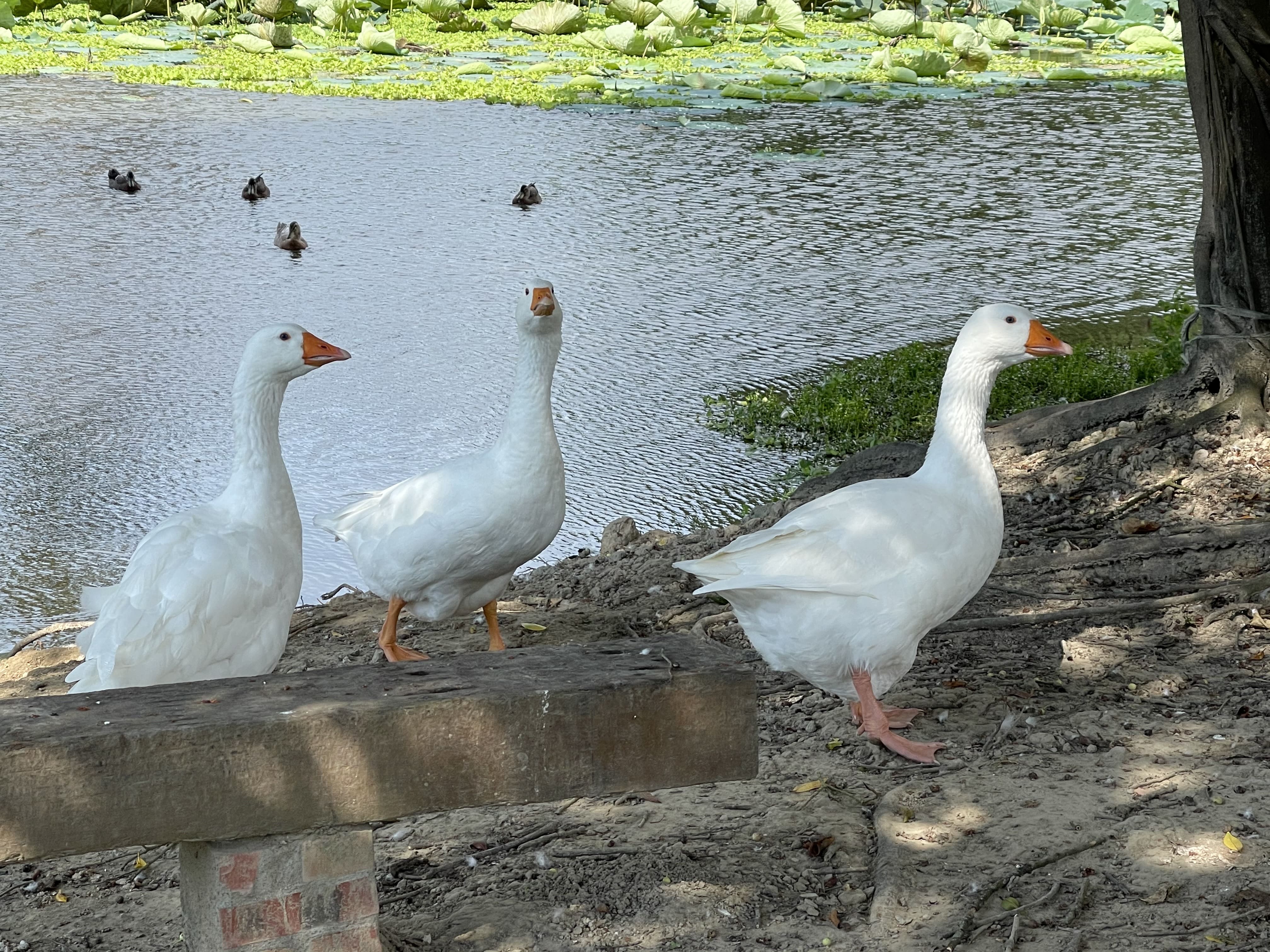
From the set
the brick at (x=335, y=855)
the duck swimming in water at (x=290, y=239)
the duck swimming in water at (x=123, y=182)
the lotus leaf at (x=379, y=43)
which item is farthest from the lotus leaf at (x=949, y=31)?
the brick at (x=335, y=855)

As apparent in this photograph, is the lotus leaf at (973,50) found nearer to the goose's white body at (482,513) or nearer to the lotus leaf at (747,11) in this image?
the lotus leaf at (747,11)

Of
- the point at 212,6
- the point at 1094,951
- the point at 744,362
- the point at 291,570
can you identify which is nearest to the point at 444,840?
the point at 291,570

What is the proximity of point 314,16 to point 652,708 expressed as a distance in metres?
20.7

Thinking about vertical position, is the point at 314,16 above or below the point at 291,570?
above

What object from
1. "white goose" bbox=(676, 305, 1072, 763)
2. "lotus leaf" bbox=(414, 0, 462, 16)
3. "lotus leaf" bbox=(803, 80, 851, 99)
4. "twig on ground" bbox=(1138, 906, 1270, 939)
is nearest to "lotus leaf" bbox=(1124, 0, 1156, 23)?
"lotus leaf" bbox=(803, 80, 851, 99)

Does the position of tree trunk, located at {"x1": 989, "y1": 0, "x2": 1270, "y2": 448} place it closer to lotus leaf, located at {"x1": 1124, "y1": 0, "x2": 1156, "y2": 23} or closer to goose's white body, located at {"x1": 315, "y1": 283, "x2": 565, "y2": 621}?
goose's white body, located at {"x1": 315, "y1": 283, "x2": 565, "y2": 621}

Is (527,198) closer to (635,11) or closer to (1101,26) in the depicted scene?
(635,11)

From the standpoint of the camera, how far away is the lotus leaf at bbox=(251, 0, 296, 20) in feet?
66.9

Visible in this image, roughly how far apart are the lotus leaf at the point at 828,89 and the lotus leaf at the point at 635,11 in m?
5.74

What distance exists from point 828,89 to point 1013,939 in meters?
14.1

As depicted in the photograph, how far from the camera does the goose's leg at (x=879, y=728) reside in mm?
3637

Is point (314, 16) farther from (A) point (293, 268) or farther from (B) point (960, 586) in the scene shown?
(B) point (960, 586)

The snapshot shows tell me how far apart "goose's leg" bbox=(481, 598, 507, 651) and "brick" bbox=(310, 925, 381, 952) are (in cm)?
191

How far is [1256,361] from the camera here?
5.20 metres
